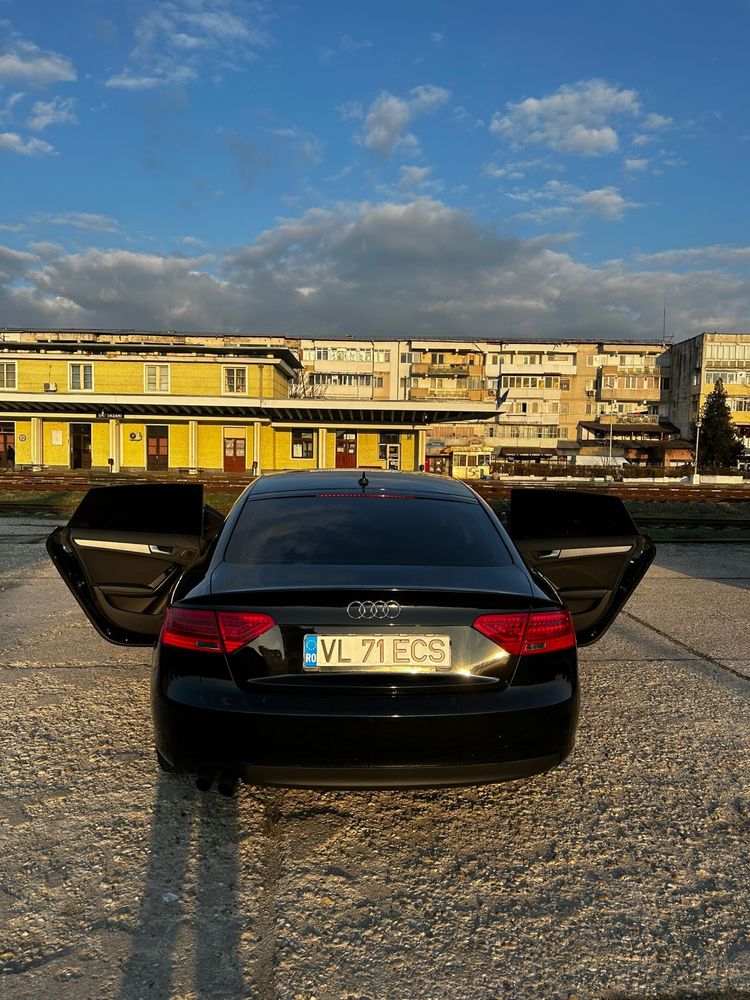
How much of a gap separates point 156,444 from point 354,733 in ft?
134

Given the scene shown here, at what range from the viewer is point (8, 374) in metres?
41.0

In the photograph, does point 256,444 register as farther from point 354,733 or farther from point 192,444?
point 354,733

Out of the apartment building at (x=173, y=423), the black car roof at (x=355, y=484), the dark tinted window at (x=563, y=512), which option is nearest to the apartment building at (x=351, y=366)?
the apartment building at (x=173, y=423)

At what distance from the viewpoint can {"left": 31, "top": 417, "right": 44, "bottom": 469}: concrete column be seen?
40.1 metres

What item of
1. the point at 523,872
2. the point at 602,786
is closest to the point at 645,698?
the point at 602,786

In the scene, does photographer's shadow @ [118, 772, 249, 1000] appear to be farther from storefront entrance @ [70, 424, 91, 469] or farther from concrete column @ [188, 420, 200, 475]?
storefront entrance @ [70, 424, 91, 469]

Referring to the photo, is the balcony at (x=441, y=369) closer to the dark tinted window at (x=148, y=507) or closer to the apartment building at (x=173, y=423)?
the apartment building at (x=173, y=423)

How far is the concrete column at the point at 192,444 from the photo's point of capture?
4026 centimetres

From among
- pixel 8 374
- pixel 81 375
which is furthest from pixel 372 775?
pixel 8 374

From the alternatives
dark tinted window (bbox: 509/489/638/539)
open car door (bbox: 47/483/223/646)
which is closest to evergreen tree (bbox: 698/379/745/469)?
dark tinted window (bbox: 509/489/638/539)

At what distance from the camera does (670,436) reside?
79.2 meters

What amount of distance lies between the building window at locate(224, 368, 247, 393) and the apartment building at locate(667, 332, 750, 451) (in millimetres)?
54945

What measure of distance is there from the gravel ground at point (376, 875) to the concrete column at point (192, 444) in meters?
37.5

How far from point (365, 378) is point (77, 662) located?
76.9 m
